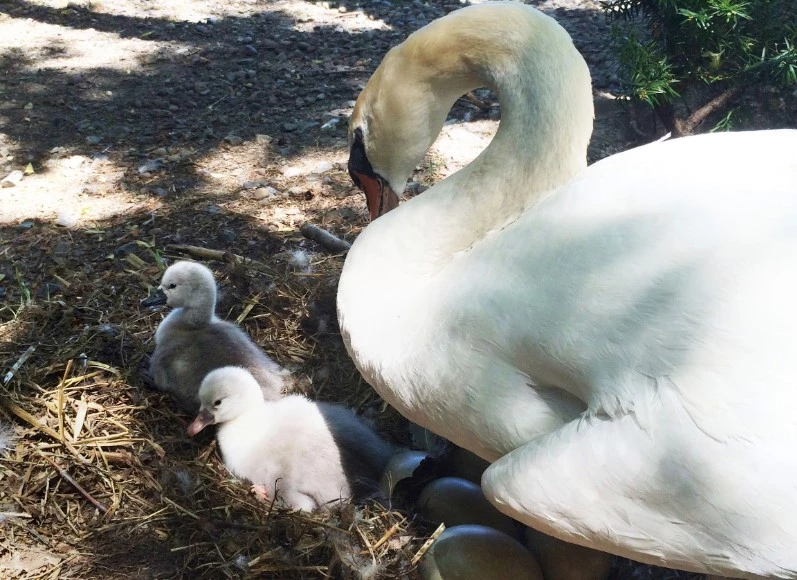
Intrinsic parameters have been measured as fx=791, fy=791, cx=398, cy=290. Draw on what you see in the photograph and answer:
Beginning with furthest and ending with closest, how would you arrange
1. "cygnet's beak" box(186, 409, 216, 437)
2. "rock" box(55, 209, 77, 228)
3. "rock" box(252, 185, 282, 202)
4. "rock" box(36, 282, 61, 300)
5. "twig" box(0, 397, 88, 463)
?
"rock" box(252, 185, 282, 202), "rock" box(55, 209, 77, 228), "rock" box(36, 282, 61, 300), "cygnet's beak" box(186, 409, 216, 437), "twig" box(0, 397, 88, 463)

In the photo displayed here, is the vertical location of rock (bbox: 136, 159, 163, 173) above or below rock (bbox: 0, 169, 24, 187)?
above

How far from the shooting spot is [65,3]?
6.55m

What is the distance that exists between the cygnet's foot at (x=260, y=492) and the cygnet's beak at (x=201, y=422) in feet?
0.90

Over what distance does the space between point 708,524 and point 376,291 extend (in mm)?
1006

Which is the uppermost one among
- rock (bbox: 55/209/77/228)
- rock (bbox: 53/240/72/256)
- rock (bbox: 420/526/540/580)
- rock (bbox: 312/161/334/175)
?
rock (bbox: 312/161/334/175)

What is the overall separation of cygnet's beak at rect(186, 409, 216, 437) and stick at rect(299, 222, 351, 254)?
108 centimetres

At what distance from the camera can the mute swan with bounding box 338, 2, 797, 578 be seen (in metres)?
1.48

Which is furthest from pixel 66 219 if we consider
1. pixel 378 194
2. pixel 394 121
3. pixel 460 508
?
pixel 460 508

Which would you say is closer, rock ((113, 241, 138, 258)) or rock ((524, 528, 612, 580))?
rock ((524, 528, 612, 580))

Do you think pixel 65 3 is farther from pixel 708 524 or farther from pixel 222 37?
pixel 708 524

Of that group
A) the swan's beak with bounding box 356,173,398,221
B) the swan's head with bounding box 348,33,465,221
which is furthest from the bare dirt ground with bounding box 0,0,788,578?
the swan's head with bounding box 348,33,465,221

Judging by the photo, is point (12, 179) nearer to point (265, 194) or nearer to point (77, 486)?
point (265, 194)

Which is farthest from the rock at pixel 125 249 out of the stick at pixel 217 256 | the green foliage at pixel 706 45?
the green foliage at pixel 706 45

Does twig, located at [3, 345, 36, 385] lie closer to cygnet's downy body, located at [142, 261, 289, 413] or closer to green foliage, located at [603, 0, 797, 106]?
cygnet's downy body, located at [142, 261, 289, 413]
